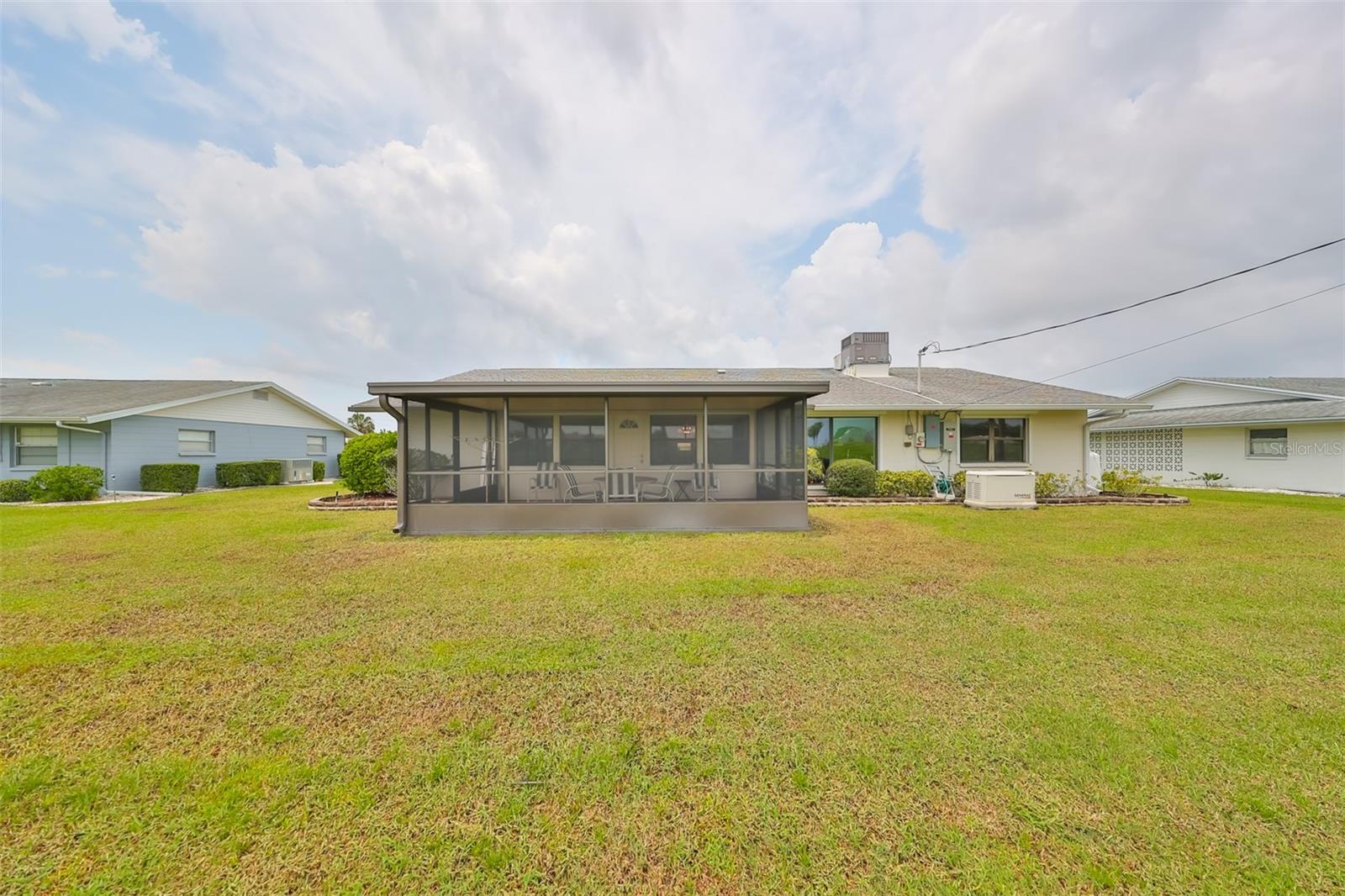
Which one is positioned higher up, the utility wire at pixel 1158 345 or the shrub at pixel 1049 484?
the utility wire at pixel 1158 345

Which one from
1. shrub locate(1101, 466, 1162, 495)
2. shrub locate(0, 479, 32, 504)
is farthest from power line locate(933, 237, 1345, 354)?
shrub locate(0, 479, 32, 504)

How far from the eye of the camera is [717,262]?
52.6ft

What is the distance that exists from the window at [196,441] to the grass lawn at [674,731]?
43.0 feet

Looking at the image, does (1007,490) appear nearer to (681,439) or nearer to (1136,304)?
(1136,304)

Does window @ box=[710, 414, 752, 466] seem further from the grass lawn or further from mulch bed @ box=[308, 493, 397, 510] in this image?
mulch bed @ box=[308, 493, 397, 510]

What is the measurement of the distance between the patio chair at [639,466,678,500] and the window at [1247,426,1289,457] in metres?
19.1

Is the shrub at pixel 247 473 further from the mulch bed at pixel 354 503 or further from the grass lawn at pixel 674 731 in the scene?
the grass lawn at pixel 674 731

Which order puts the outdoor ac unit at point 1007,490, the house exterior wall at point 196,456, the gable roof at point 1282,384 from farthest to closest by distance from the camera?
1. the gable roof at point 1282,384
2. the house exterior wall at point 196,456
3. the outdoor ac unit at point 1007,490

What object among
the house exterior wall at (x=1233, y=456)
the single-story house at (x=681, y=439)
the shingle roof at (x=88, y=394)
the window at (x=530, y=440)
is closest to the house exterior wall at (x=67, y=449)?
the shingle roof at (x=88, y=394)

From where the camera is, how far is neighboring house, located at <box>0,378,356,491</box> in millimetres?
13375

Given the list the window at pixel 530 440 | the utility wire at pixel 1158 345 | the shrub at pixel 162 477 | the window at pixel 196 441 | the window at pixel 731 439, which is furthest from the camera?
the window at pixel 196 441

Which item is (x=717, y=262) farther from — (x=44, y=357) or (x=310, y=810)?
(x=44, y=357)

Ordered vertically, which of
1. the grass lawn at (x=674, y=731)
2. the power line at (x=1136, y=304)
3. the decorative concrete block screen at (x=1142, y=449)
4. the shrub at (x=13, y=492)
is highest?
the power line at (x=1136, y=304)

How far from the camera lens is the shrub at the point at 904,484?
38.5ft
